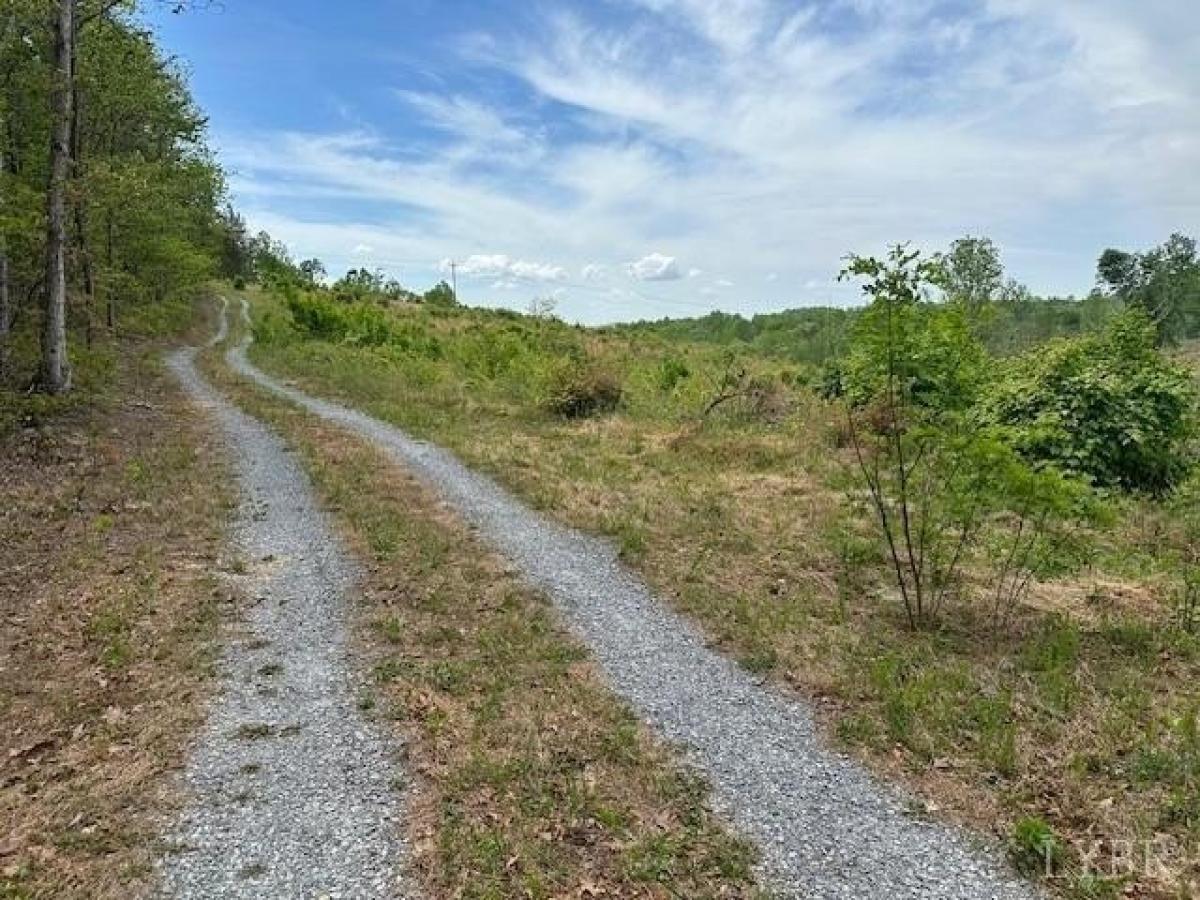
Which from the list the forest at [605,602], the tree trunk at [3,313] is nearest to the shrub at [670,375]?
the forest at [605,602]

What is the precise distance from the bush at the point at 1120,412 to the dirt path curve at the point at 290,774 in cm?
799

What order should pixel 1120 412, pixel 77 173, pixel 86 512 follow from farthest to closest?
pixel 77 173
pixel 1120 412
pixel 86 512

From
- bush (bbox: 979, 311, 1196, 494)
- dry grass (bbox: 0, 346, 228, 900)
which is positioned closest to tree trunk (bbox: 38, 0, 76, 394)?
dry grass (bbox: 0, 346, 228, 900)

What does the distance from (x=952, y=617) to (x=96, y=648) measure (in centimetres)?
589

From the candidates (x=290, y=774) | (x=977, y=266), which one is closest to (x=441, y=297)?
(x=977, y=266)

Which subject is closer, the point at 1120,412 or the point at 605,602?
the point at 605,602

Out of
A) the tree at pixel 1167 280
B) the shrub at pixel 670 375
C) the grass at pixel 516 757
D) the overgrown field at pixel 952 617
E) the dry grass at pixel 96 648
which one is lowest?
the dry grass at pixel 96 648

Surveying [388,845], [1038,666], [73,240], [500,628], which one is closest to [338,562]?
[500,628]

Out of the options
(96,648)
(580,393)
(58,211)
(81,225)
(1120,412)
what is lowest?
(96,648)

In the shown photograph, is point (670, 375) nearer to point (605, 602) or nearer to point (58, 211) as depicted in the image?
point (58, 211)

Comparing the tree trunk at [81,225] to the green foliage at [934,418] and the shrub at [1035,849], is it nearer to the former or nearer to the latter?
the green foliage at [934,418]

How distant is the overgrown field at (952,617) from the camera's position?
3.63 m

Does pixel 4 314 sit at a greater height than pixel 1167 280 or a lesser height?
lesser

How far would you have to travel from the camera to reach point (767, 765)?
402 centimetres
